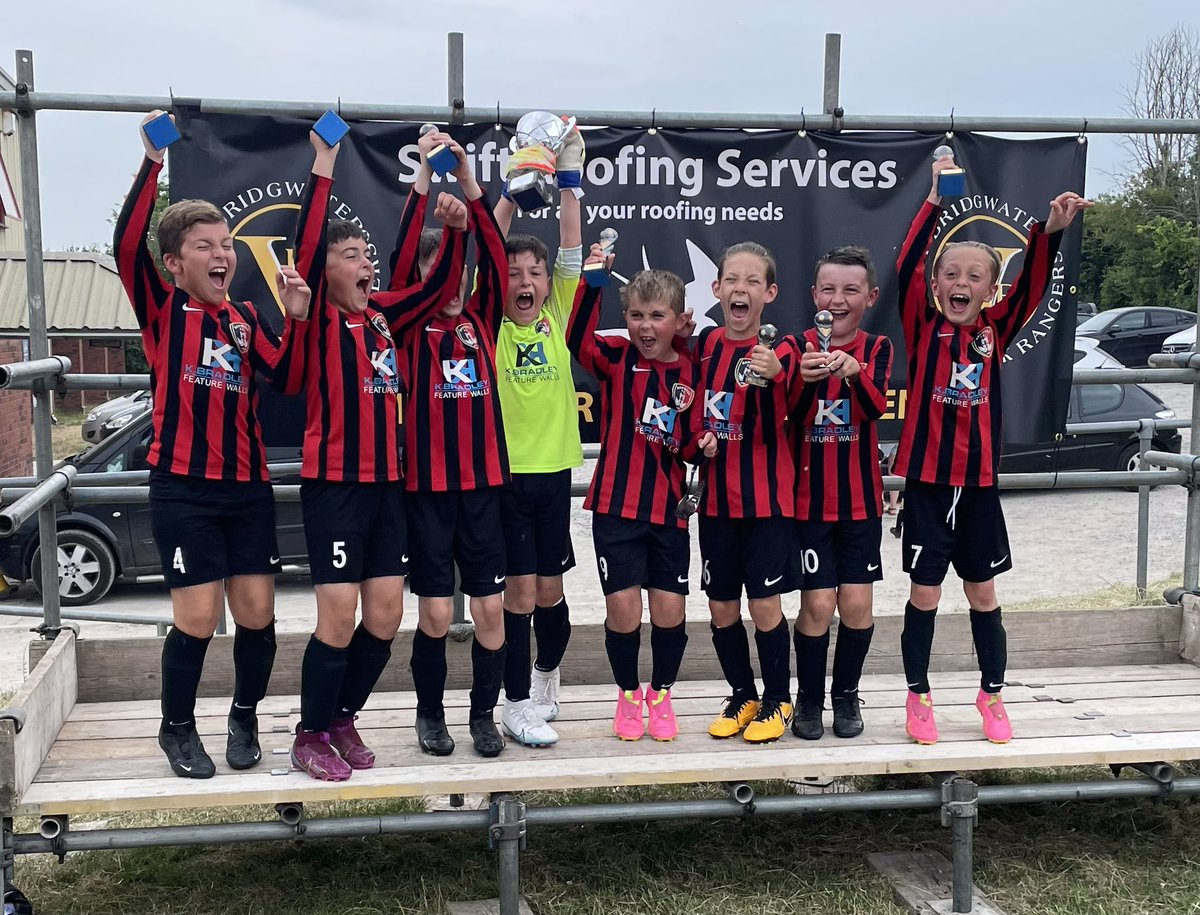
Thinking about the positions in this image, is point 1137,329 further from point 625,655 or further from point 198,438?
point 198,438

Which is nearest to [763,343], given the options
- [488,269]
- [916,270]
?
[916,270]

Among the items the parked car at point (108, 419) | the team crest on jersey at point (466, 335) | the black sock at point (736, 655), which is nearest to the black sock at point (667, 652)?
the black sock at point (736, 655)

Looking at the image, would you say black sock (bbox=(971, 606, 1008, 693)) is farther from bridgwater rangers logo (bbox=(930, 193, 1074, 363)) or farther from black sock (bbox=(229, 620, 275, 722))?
black sock (bbox=(229, 620, 275, 722))

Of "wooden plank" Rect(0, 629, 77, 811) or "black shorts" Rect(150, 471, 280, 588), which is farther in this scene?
"black shorts" Rect(150, 471, 280, 588)

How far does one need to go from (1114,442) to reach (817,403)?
872 centimetres

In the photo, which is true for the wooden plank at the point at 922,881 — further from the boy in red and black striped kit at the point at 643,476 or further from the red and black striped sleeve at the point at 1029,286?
the red and black striped sleeve at the point at 1029,286

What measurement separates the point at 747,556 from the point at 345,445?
4.46 feet

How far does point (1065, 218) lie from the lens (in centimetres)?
385

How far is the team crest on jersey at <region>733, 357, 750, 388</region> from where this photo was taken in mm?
3790

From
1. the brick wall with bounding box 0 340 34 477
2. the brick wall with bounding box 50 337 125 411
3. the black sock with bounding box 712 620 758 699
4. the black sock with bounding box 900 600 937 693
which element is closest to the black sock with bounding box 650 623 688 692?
the black sock with bounding box 712 620 758 699

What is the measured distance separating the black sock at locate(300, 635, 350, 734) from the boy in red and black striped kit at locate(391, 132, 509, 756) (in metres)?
0.31

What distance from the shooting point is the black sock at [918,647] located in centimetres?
397

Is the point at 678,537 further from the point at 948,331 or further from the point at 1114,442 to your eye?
the point at 1114,442

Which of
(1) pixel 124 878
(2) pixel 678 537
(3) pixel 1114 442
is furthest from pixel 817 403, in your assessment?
(3) pixel 1114 442
